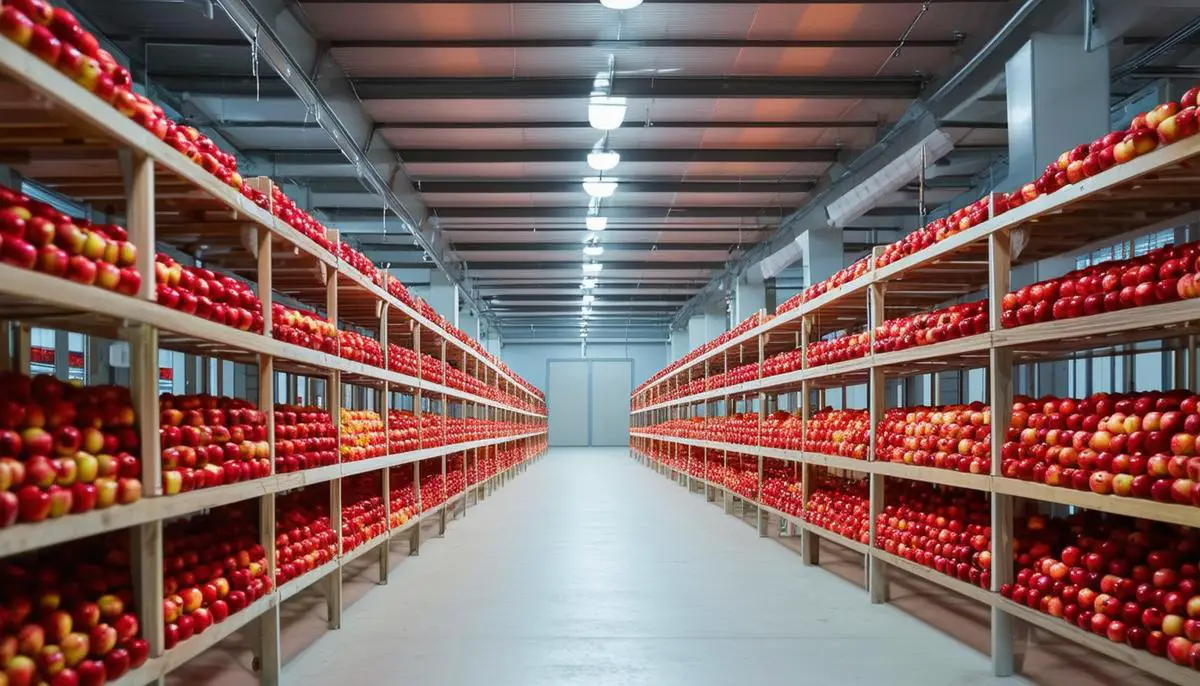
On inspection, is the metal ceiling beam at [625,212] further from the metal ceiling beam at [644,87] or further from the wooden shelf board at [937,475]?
the wooden shelf board at [937,475]

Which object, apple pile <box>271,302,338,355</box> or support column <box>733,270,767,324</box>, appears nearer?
apple pile <box>271,302,338,355</box>

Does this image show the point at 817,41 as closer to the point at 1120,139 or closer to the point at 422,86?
the point at 422,86

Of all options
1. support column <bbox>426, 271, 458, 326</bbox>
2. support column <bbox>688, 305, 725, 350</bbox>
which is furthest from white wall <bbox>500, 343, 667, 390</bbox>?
support column <bbox>426, 271, 458, 326</bbox>

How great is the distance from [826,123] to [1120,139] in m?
8.06

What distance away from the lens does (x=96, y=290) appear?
124 inches

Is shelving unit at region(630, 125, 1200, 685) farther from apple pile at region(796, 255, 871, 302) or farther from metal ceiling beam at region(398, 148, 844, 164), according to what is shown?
metal ceiling beam at region(398, 148, 844, 164)

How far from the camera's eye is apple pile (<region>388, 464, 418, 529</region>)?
8358mm

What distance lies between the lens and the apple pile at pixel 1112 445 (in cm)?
379

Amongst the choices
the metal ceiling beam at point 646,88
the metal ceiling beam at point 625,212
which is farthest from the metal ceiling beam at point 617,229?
the metal ceiling beam at point 646,88

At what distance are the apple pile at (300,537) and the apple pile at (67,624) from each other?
4.99 ft

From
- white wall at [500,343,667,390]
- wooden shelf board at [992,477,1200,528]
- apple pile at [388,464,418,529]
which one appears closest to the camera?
wooden shelf board at [992,477,1200,528]

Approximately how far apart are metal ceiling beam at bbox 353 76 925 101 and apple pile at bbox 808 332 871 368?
3292mm

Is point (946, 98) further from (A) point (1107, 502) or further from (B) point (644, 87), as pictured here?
(A) point (1107, 502)

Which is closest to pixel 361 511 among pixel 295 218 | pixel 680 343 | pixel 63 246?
pixel 295 218
